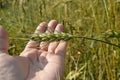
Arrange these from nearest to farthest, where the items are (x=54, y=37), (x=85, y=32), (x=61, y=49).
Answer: (x=54, y=37) → (x=61, y=49) → (x=85, y=32)

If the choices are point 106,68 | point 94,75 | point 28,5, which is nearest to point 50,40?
point 106,68

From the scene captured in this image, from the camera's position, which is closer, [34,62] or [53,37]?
[53,37]

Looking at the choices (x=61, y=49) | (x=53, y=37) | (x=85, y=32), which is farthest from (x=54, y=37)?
(x=85, y=32)

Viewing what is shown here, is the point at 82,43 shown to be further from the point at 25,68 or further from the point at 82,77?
the point at 25,68

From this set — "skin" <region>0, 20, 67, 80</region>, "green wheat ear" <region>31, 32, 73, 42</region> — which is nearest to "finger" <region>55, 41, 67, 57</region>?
"skin" <region>0, 20, 67, 80</region>

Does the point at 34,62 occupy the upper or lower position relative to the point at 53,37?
lower

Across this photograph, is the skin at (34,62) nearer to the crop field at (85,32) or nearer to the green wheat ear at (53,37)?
the crop field at (85,32)

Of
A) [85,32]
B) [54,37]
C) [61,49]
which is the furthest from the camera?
[85,32]

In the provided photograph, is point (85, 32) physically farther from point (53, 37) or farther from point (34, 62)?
point (53, 37)

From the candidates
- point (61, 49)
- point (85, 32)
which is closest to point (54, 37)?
point (61, 49)
